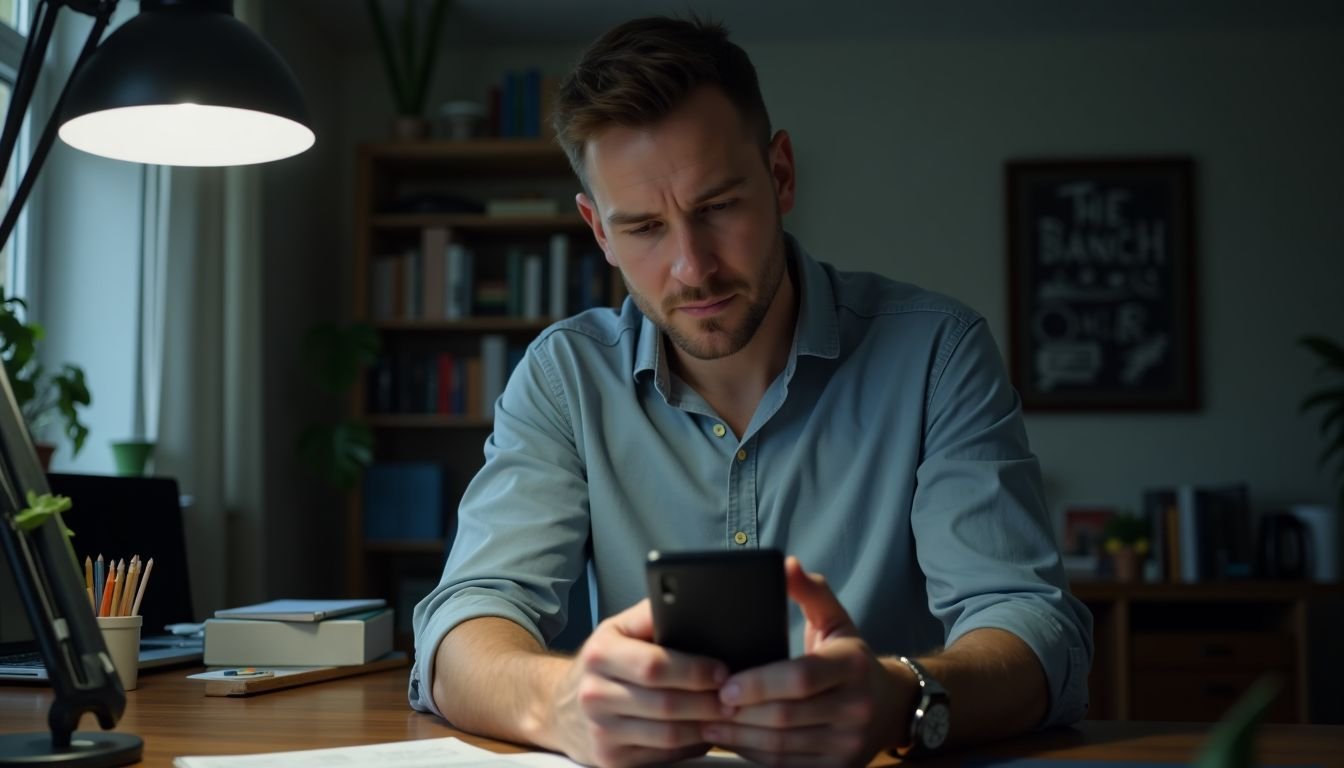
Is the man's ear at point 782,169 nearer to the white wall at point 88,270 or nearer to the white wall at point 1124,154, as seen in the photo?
the white wall at point 88,270

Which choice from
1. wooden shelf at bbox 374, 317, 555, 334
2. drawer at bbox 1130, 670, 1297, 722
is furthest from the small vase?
wooden shelf at bbox 374, 317, 555, 334

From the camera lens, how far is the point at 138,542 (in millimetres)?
1883

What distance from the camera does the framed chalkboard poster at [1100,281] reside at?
440 centimetres

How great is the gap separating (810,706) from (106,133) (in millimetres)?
1198

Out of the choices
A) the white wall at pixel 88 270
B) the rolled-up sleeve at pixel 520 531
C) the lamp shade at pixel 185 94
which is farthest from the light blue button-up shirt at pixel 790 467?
the white wall at pixel 88 270

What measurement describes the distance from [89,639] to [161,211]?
2.68 m

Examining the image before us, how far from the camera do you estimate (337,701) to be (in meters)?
1.33

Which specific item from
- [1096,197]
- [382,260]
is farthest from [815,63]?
[382,260]

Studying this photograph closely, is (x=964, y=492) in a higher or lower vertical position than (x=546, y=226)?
lower

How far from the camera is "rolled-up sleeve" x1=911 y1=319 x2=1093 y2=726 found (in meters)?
1.17

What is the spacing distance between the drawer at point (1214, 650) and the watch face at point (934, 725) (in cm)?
309

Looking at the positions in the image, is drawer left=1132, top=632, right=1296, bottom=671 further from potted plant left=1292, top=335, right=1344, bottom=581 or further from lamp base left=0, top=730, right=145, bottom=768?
lamp base left=0, top=730, right=145, bottom=768

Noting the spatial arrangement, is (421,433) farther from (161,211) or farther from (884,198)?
(884,198)

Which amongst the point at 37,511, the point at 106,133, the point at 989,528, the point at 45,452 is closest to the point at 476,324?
the point at 45,452
